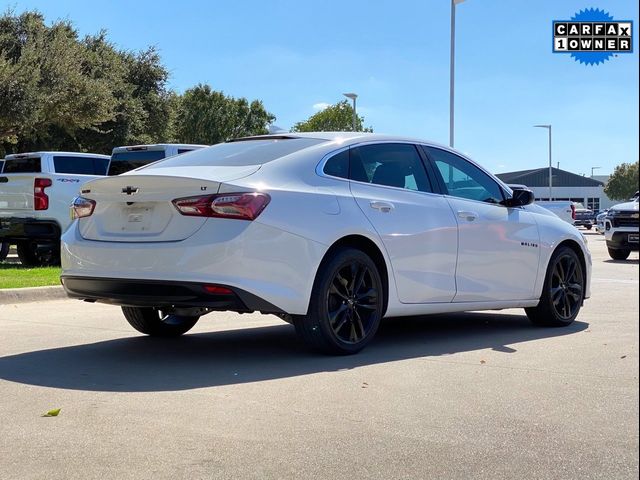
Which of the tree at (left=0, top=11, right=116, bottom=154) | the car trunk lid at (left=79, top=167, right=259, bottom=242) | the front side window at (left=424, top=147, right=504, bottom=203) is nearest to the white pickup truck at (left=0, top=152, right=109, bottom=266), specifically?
the car trunk lid at (left=79, top=167, right=259, bottom=242)

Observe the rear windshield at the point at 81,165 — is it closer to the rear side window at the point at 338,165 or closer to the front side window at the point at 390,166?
the front side window at the point at 390,166

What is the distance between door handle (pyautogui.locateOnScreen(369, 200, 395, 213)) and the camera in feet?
20.3

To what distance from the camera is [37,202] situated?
1382 centimetres

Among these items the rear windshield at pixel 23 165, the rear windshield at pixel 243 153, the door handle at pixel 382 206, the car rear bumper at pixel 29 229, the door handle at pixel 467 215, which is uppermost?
the rear windshield at pixel 23 165

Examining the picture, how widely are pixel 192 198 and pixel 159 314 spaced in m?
1.94

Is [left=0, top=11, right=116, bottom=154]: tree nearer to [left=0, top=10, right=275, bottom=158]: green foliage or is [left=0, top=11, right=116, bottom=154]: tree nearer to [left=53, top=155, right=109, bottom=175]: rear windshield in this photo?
[left=0, top=10, right=275, bottom=158]: green foliage

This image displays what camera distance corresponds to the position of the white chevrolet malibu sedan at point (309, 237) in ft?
17.8

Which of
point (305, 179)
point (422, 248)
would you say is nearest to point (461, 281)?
point (422, 248)

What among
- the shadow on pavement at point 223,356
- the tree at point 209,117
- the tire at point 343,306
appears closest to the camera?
the shadow on pavement at point 223,356

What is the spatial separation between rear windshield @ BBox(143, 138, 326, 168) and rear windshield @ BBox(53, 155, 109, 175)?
8.90 meters

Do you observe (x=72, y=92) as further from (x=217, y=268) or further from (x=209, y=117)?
(x=209, y=117)

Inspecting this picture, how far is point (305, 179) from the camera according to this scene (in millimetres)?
5898

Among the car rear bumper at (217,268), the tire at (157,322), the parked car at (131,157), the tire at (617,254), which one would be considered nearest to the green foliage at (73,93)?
the parked car at (131,157)

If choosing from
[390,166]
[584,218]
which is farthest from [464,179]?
[584,218]
